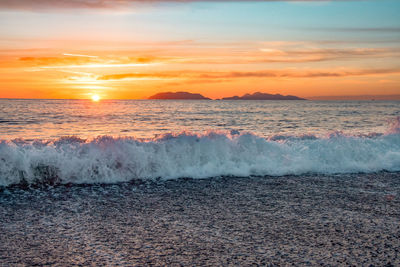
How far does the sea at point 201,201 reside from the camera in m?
4.32

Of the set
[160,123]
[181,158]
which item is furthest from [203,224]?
[160,123]

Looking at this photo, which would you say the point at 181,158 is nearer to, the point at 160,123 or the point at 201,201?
the point at 201,201

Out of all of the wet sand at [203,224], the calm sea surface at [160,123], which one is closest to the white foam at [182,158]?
the wet sand at [203,224]

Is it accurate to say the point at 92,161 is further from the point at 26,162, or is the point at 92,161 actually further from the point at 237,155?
the point at 237,155

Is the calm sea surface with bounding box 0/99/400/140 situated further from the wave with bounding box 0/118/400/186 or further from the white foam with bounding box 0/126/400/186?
the white foam with bounding box 0/126/400/186

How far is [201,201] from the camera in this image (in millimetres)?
6691

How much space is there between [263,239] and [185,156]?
16.4ft

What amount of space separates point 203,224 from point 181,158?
416cm

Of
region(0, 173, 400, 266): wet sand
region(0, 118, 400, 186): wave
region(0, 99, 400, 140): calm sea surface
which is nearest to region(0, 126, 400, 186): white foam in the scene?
region(0, 118, 400, 186): wave

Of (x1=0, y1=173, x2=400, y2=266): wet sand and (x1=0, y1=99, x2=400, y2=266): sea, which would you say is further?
(x1=0, y1=99, x2=400, y2=266): sea

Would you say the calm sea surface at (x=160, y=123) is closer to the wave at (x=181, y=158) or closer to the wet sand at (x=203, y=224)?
the wave at (x=181, y=158)

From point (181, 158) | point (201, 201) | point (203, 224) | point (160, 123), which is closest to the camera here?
point (203, 224)

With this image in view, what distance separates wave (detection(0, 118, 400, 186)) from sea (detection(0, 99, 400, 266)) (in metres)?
0.03

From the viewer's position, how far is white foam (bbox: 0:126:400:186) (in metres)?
8.20
